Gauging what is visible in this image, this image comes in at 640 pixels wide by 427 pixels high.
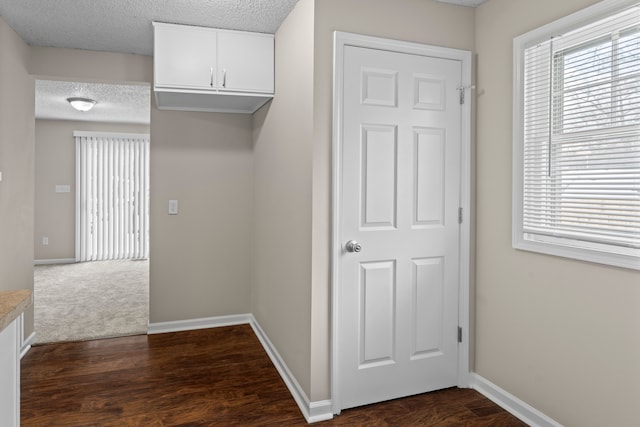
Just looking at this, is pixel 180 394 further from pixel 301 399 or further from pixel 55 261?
pixel 55 261

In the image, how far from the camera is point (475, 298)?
273cm

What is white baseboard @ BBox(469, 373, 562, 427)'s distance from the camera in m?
2.25

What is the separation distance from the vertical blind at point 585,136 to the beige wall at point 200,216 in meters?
2.46

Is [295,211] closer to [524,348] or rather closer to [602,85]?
[524,348]

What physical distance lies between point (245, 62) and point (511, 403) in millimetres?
2765

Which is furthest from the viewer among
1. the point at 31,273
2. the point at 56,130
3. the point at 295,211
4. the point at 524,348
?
the point at 56,130

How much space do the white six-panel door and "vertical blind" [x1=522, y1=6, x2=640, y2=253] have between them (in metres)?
0.48

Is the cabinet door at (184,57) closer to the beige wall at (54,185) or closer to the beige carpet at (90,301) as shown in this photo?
the beige carpet at (90,301)

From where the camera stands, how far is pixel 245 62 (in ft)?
10.1

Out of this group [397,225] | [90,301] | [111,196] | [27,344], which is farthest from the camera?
[111,196]

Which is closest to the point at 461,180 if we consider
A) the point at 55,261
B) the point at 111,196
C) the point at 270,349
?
the point at 270,349

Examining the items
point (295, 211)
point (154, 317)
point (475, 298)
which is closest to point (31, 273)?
point (154, 317)

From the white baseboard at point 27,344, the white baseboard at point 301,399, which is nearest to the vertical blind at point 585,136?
the white baseboard at point 301,399

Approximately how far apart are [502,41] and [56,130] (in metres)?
6.86
